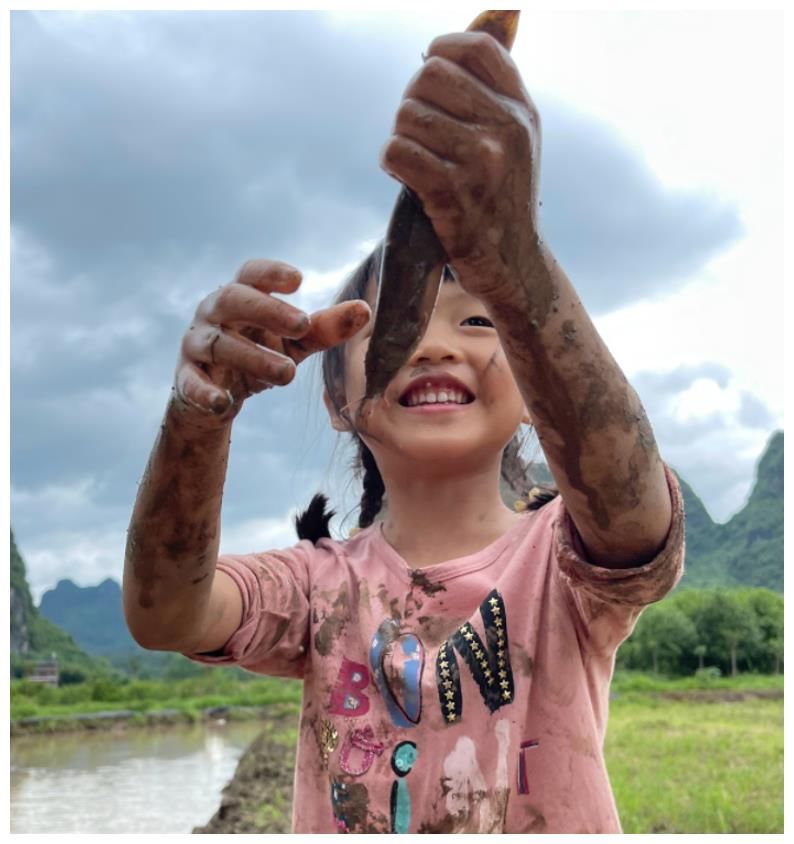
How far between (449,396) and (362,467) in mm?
487

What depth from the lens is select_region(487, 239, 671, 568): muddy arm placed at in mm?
870

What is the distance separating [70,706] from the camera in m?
15.6

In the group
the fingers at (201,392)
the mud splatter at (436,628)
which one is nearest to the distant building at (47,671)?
the mud splatter at (436,628)

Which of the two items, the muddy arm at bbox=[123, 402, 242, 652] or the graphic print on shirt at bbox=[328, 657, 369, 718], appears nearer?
the muddy arm at bbox=[123, 402, 242, 652]

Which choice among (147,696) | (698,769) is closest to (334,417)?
(698,769)

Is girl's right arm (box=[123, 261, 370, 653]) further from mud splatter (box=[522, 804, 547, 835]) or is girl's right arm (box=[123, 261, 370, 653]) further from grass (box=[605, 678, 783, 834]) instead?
grass (box=[605, 678, 783, 834])

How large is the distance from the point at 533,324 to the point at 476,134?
19 centimetres

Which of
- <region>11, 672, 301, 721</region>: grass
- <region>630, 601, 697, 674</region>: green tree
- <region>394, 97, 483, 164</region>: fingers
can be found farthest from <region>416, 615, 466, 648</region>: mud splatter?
<region>630, 601, 697, 674</region>: green tree

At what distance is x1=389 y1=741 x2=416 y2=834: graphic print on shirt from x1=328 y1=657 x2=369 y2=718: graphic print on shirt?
0.08 meters

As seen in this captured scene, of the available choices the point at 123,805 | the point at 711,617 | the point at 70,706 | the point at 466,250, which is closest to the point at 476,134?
the point at 466,250

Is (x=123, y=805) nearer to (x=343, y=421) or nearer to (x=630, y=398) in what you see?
(x=343, y=421)

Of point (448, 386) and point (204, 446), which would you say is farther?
point (448, 386)

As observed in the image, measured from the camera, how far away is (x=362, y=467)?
178 cm

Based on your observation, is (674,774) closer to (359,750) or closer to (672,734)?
(672,734)
